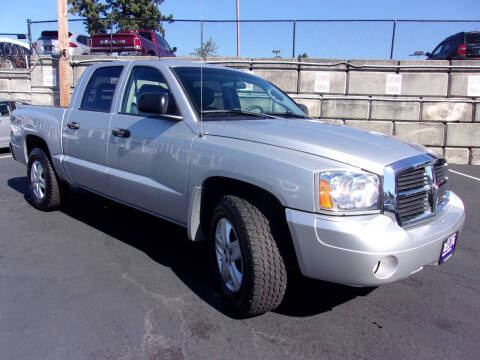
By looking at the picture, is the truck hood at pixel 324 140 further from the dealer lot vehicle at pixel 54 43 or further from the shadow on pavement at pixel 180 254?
the dealer lot vehicle at pixel 54 43

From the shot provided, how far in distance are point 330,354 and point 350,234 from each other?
757 mm

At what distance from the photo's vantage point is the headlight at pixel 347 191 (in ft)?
7.87

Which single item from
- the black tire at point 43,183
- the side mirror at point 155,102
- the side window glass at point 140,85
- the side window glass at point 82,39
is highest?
the side window glass at point 82,39

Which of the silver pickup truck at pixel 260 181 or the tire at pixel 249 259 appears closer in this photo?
the silver pickup truck at pixel 260 181

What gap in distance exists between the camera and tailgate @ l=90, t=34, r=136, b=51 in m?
14.1

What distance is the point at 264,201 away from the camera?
2.80 meters

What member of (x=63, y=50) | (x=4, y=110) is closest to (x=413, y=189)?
(x=4, y=110)

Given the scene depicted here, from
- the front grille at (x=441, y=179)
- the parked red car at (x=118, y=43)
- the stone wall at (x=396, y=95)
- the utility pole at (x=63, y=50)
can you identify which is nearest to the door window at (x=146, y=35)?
the parked red car at (x=118, y=43)

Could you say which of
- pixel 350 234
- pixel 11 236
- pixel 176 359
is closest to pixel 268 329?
pixel 176 359

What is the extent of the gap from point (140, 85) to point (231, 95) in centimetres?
91

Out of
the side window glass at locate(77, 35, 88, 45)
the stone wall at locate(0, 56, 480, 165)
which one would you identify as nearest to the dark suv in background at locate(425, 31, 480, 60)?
the stone wall at locate(0, 56, 480, 165)

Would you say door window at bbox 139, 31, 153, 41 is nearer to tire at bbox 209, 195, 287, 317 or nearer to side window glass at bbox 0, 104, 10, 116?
side window glass at bbox 0, 104, 10, 116

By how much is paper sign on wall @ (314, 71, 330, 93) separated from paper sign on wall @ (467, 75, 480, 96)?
3.67 metres

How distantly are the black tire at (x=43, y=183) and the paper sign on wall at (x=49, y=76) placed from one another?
29.8 feet
